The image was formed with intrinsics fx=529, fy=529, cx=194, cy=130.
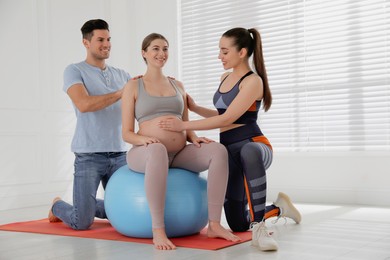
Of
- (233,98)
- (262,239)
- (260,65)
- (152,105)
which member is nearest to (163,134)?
(152,105)

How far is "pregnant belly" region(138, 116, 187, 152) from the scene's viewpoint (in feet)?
9.59

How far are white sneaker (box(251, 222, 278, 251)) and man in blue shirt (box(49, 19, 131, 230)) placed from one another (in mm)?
1141

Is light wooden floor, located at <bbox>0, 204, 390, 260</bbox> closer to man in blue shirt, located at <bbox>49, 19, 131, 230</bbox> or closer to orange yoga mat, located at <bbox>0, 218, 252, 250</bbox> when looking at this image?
orange yoga mat, located at <bbox>0, 218, 252, 250</bbox>

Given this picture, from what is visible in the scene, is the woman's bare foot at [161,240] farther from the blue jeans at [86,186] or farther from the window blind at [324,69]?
the window blind at [324,69]

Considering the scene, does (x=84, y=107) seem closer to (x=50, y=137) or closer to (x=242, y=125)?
(x=242, y=125)

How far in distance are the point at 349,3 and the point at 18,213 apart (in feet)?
11.0

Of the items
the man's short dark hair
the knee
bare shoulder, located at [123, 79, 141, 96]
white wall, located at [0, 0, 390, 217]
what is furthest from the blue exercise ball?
white wall, located at [0, 0, 390, 217]

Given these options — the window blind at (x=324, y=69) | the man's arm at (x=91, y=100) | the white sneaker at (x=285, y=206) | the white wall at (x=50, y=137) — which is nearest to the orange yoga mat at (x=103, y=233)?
the white sneaker at (x=285, y=206)

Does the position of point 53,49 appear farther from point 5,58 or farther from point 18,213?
point 18,213

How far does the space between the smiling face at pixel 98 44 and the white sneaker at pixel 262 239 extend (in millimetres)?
1527

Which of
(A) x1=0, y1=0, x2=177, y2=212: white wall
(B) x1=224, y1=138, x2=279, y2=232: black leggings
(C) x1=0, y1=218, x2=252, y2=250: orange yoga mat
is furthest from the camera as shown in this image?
(A) x1=0, y1=0, x2=177, y2=212: white wall

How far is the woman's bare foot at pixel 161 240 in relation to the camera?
262 cm

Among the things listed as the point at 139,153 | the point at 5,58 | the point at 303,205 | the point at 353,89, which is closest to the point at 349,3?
the point at 353,89

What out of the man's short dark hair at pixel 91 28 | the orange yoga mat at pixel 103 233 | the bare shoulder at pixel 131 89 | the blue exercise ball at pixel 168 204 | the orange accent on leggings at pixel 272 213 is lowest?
the orange yoga mat at pixel 103 233
